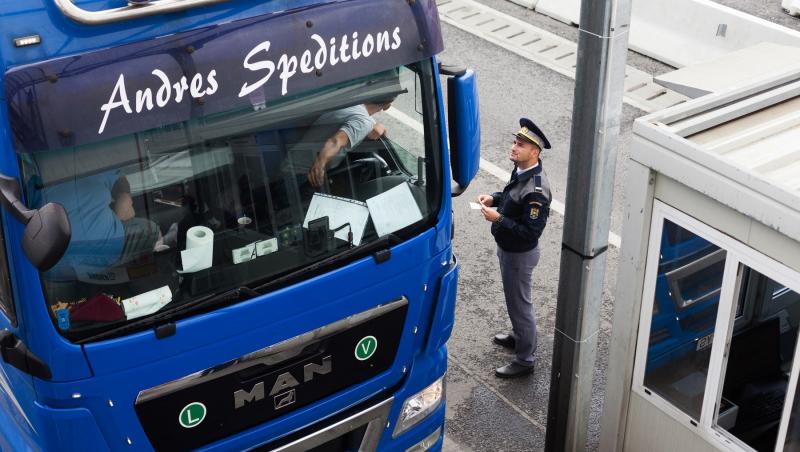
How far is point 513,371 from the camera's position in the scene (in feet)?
23.6

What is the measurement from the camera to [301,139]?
15.9ft

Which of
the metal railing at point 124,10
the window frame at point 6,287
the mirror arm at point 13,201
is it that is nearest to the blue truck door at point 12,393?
the window frame at point 6,287

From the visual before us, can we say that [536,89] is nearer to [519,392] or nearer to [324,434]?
[519,392]

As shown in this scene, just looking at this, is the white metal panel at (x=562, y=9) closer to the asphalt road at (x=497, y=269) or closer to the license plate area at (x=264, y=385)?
the asphalt road at (x=497, y=269)

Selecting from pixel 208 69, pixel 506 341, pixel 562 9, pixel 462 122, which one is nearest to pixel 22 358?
pixel 208 69

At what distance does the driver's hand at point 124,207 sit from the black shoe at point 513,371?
3.50 metres

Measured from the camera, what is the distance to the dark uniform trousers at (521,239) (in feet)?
21.5

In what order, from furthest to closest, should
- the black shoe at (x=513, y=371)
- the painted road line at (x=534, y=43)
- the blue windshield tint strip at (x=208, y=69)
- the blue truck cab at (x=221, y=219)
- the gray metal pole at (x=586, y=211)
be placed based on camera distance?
the painted road line at (x=534, y=43) → the black shoe at (x=513, y=371) → the gray metal pole at (x=586, y=211) → the blue truck cab at (x=221, y=219) → the blue windshield tint strip at (x=208, y=69)

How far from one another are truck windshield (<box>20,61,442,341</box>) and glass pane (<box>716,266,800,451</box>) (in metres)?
1.81

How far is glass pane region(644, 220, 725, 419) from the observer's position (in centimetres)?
514

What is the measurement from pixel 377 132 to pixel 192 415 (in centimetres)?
166

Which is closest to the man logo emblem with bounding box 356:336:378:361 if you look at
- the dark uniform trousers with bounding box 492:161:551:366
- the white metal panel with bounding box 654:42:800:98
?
the dark uniform trousers with bounding box 492:161:551:366

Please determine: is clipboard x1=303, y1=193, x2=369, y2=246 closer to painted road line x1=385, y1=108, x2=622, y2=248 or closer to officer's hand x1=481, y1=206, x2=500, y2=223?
painted road line x1=385, y1=108, x2=622, y2=248

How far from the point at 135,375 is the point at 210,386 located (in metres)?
0.38
